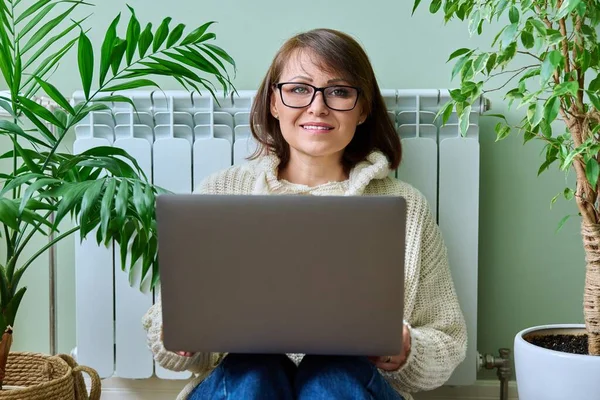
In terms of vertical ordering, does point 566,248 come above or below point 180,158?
below

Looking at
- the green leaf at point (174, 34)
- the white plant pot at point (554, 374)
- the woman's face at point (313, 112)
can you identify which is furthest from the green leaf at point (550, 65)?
the green leaf at point (174, 34)

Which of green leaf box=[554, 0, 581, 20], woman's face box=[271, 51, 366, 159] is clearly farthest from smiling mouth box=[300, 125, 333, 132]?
green leaf box=[554, 0, 581, 20]

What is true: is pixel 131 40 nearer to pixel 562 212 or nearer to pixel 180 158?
pixel 180 158

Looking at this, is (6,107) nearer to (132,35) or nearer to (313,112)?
(132,35)

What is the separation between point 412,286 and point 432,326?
0.09 meters

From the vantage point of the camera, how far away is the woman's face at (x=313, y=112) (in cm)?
141

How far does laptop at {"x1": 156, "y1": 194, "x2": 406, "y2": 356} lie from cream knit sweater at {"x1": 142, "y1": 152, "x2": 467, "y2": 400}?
329mm

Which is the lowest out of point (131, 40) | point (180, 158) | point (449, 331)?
point (449, 331)

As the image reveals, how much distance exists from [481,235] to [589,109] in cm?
45

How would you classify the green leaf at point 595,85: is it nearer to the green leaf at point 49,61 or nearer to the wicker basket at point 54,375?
the green leaf at point 49,61

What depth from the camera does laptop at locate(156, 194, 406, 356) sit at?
0.94 metres

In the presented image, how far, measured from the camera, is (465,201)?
1.64m

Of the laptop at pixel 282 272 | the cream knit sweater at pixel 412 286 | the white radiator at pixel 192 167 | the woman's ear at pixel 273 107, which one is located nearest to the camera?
the laptop at pixel 282 272

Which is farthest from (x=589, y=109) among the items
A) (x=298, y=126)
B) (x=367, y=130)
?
(x=298, y=126)
